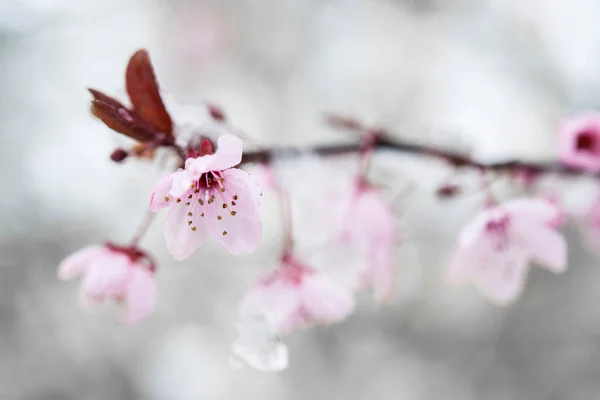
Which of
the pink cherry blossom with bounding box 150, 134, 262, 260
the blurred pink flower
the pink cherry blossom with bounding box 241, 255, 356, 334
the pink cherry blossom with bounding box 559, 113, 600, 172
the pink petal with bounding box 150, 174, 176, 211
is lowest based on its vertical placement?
the pink petal with bounding box 150, 174, 176, 211

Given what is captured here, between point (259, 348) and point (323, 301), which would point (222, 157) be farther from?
point (323, 301)

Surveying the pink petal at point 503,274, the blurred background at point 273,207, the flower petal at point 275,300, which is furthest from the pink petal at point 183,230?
the blurred background at point 273,207

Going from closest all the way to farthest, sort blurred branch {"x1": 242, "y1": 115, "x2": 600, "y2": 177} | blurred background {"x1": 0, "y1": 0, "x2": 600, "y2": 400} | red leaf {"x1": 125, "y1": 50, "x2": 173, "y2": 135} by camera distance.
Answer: red leaf {"x1": 125, "y1": 50, "x2": 173, "y2": 135}
blurred branch {"x1": 242, "y1": 115, "x2": 600, "y2": 177}
blurred background {"x1": 0, "y1": 0, "x2": 600, "y2": 400}

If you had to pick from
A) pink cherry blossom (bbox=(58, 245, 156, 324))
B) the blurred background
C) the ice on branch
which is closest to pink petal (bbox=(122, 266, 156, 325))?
pink cherry blossom (bbox=(58, 245, 156, 324))

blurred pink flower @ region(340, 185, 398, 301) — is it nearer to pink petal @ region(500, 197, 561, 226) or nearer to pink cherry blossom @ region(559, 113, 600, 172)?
pink petal @ region(500, 197, 561, 226)

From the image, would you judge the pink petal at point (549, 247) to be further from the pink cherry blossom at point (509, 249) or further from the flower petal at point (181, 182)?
the flower petal at point (181, 182)

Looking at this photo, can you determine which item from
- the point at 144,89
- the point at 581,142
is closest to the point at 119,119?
the point at 144,89
